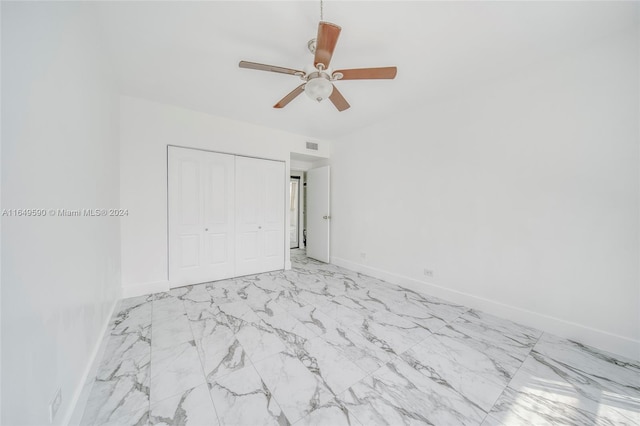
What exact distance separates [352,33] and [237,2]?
2.84ft

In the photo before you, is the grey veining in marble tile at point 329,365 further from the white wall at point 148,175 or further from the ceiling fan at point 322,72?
the white wall at point 148,175

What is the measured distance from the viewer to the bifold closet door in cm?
367

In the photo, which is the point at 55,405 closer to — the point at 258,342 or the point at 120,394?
the point at 120,394

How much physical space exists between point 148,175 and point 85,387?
236 cm

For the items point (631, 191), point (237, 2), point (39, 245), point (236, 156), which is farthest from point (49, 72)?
point (631, 191)

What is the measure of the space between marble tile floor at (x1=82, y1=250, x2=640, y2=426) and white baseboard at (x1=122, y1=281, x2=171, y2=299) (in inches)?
10.3

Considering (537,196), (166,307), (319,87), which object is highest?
(319,87)

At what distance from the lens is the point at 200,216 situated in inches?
131

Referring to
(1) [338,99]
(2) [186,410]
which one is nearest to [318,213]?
(1) [338,99]

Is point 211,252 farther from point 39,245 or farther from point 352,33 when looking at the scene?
point 352,33

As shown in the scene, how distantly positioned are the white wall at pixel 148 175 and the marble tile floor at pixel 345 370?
0.48 m

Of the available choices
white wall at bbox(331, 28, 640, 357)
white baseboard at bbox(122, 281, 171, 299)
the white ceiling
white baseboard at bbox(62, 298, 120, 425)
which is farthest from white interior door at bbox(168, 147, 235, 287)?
white wall at bbox(331, 28, 640, 357)

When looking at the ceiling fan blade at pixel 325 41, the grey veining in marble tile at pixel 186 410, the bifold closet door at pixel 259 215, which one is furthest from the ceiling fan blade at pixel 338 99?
the grey veining in marble tile at pixel 186 410

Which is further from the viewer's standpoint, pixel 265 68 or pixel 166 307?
pixel 166 307
